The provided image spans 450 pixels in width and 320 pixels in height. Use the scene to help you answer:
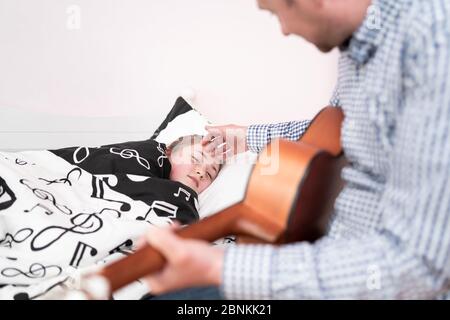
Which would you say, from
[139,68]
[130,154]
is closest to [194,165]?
[130,154]

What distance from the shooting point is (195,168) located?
164 centimetres

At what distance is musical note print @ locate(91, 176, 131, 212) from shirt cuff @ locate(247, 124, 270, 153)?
395mm

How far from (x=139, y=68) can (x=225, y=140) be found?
0.58 m

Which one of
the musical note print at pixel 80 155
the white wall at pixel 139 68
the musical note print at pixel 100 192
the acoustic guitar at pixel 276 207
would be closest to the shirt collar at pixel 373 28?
the acoustic guitar at pixel 276 207

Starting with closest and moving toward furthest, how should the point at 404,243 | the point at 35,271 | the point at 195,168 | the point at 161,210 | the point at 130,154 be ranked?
the point at 404,243 < the point at 35,271 < the point at 161,210 < the point at 130,154 < the point at 195,168

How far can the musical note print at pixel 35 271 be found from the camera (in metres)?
0.96

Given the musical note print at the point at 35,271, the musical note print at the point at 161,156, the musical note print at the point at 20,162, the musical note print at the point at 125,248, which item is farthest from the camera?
the musical note print at the point at 161,156

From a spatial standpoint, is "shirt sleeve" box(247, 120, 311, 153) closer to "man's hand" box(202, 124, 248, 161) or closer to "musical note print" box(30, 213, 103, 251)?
"man's hand" box(202, 124, 248, 161)

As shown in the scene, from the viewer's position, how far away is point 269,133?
131cm

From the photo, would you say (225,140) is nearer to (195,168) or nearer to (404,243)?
(195,168)

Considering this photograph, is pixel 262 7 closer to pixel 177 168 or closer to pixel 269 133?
pixel 269 133

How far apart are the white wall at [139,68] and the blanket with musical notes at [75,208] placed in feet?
1.21

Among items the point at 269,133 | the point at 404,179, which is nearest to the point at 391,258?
the point at 404,179

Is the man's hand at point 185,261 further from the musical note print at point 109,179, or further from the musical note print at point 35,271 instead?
the musical note print at point 109,179
